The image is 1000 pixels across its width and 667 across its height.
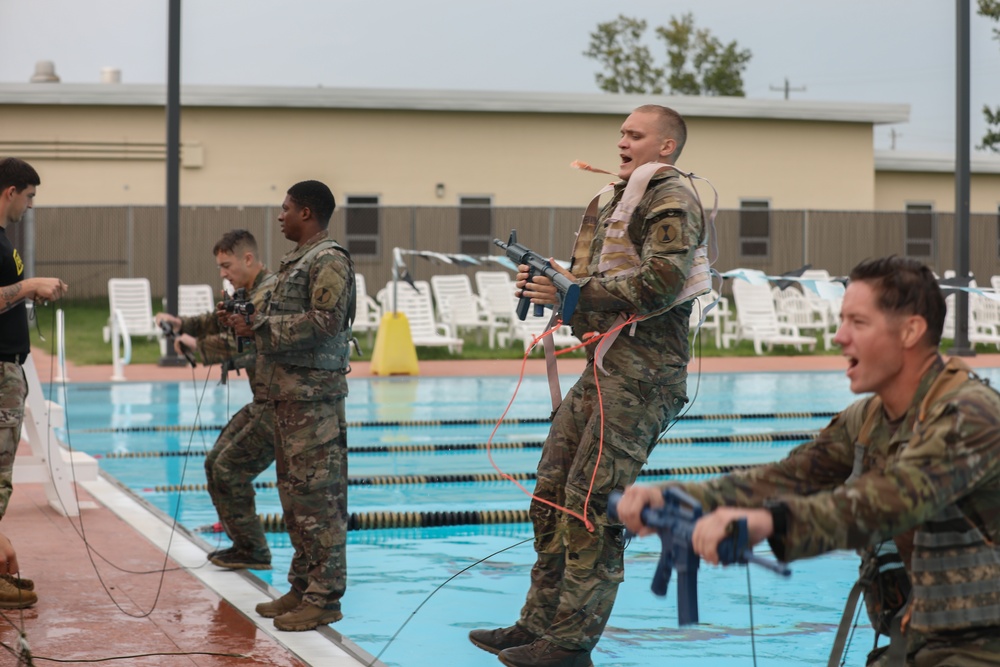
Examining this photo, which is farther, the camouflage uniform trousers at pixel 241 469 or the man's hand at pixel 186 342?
the man's hand at pixel 186 342

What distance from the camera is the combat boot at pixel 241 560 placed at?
703 centimetres

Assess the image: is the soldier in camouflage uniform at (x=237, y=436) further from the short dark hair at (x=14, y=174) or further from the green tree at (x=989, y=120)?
the green tree at (x=989, y=120)

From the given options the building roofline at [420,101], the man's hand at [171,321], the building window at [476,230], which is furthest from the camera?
the building roofline at [420,101]

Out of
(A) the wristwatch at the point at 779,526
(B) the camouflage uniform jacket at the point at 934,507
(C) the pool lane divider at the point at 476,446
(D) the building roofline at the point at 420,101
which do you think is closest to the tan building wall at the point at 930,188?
(D) the building roofline at the point at 420,101

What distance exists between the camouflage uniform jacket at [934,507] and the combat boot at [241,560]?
4.41 m

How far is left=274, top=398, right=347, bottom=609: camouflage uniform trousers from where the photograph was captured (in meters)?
5.88

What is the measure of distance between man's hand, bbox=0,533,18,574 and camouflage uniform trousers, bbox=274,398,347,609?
49.3 inches

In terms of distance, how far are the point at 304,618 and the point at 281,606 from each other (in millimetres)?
217

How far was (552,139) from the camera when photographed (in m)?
30.6

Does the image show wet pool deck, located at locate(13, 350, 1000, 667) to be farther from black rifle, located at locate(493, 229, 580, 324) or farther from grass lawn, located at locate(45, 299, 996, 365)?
grass lawn, located at locate(45, 299, 996, 365)

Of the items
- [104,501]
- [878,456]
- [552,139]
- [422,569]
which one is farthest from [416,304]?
[878,456]

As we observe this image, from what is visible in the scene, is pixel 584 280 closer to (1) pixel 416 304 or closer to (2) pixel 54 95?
(1) pixel 416 304

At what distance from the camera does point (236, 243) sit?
7000mm

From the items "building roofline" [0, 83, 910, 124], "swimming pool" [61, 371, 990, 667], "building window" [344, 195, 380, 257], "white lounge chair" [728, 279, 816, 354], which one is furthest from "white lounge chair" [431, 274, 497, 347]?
"building roofline" [0, 83, 910, 124]
